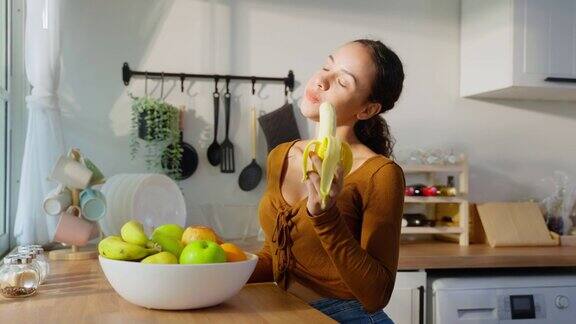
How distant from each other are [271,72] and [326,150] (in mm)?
1603

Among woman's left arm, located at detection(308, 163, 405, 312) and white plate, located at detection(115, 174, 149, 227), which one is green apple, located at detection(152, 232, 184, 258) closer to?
woman's left arm, located at detection(308, 163, 405, 312)

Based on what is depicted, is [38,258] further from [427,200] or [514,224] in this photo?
[514,224]

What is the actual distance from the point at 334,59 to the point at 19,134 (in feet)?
4.75

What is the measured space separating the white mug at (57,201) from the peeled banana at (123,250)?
2.57ft

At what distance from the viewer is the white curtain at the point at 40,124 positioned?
203cm

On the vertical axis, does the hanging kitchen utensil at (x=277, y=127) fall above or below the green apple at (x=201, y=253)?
above

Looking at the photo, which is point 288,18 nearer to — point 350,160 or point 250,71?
point 250,71

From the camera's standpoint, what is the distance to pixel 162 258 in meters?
1.06

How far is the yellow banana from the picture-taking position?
39.3 inches

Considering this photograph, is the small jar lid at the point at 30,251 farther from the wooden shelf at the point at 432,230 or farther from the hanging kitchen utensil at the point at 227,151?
the wooden shelf at the point at 432,230

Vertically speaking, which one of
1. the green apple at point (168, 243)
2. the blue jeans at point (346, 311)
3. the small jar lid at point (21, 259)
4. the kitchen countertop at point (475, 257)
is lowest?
the kitchen countertop at point (475, 257)

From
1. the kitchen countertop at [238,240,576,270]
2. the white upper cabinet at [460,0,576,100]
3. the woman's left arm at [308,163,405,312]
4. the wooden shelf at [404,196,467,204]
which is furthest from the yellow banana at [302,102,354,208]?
the white upper cabinet at [460,0,576,100]

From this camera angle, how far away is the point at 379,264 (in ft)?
3.85

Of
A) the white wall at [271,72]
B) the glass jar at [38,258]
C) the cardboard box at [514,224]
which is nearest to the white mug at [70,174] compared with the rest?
the glass jar at [38,258]
